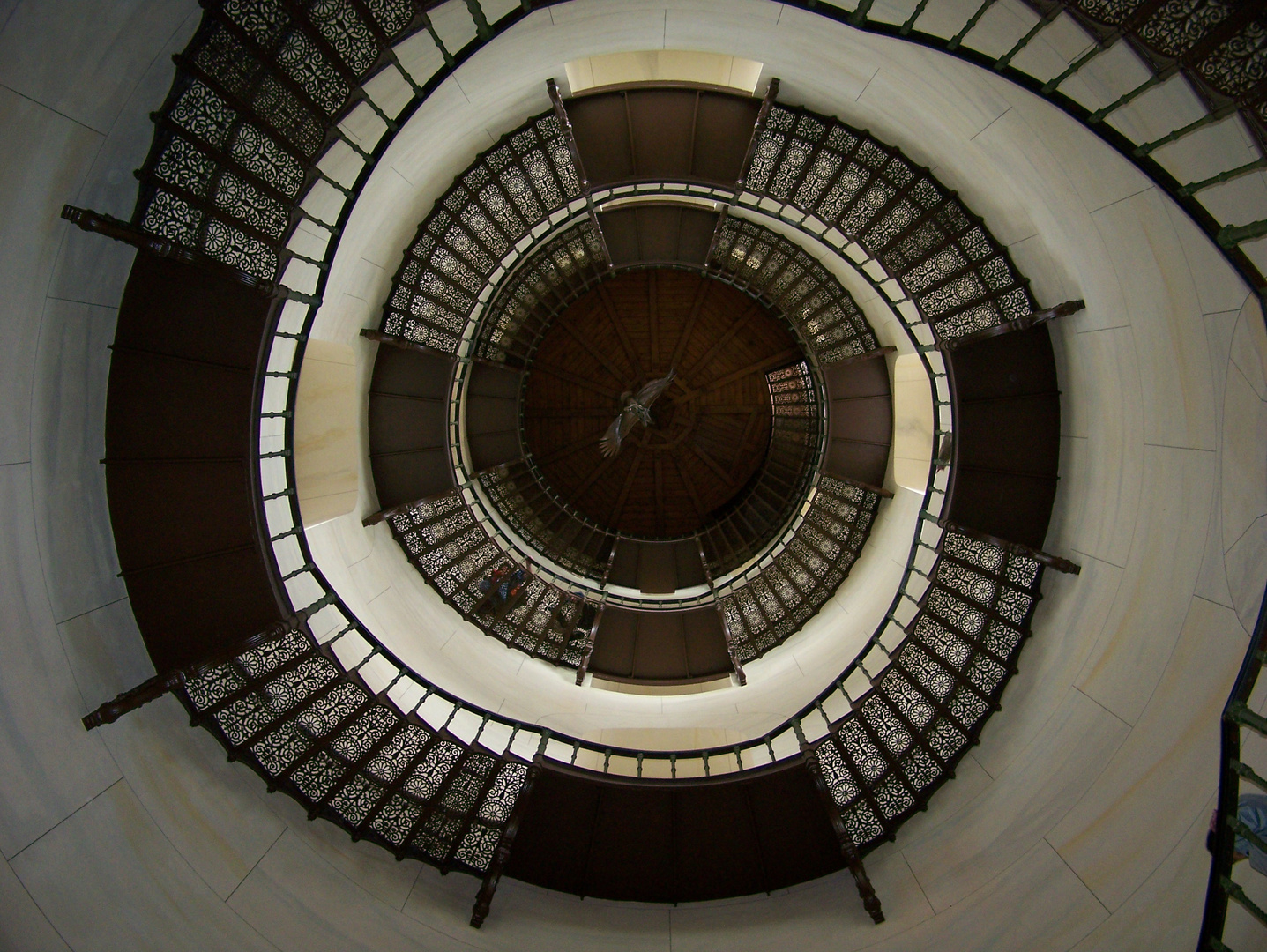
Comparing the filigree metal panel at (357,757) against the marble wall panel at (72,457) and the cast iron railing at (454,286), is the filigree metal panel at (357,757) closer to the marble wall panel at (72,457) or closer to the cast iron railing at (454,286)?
the cast iron railing at (454,286)

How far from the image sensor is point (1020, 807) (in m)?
7.70

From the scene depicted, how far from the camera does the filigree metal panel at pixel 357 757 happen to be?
7043mm

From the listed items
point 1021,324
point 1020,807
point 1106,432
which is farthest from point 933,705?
point 1021,324

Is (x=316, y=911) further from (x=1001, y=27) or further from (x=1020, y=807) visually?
(x=1001, y=27)

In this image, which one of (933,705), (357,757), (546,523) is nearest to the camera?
(357,757)

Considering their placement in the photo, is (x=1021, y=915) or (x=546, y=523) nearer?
(x=1021, y=915)

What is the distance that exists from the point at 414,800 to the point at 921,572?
26.2ft

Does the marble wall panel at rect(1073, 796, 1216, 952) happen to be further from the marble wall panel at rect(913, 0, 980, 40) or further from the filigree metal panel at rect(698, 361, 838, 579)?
the marble wall panel at rect(913, 0, 980, 40)

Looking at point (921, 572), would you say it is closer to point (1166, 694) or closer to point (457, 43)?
point (1166, 694)

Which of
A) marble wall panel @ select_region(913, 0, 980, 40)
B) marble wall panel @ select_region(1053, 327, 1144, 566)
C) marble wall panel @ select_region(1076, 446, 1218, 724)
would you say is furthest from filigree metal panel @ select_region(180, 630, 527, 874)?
marble wall panel @ select_region(913, 0, 980, 40)

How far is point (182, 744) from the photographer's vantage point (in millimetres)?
7176

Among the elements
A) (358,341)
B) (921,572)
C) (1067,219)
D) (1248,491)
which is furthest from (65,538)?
(1248,491)

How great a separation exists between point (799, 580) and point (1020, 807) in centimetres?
501

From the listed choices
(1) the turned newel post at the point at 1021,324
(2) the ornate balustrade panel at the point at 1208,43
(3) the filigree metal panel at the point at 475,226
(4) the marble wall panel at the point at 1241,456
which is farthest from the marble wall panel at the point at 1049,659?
(3) the filigree metal panel at the point at 475,226
